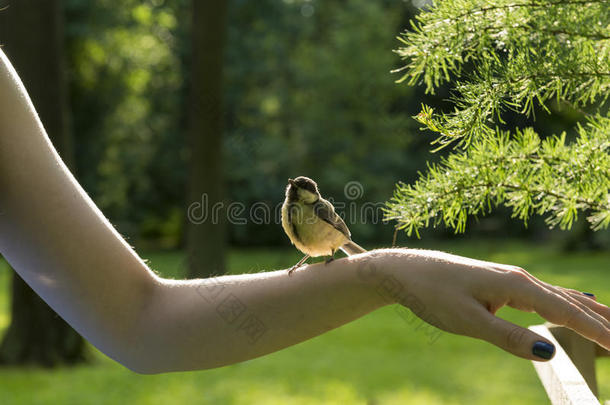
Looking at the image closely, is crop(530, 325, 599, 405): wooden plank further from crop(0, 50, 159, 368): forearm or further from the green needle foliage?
crop(0, 50, 159, 368): forearm

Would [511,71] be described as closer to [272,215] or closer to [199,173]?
[199,173]

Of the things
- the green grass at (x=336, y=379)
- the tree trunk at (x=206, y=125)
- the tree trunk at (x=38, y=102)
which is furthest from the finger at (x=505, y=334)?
the tree trunk at (x=206, y=125)

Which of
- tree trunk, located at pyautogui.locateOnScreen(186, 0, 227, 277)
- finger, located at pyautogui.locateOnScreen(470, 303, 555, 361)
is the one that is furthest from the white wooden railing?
tree trunk, located at pyautogui.locateOnScreen(186, 0, 227, 277)

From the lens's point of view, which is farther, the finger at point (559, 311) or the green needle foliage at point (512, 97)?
the green needle foliage at point (512, 97)

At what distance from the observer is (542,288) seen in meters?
1.01

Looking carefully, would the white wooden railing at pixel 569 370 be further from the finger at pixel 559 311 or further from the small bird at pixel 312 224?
the small bird at pixel 312 224

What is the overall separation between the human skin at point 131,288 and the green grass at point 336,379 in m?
4.05

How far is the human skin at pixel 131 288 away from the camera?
1204mm

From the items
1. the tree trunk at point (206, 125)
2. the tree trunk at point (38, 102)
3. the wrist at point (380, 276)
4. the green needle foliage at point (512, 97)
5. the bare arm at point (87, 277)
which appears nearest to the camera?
the wrist at point (380, 276)

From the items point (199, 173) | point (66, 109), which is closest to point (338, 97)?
point (199, 173)

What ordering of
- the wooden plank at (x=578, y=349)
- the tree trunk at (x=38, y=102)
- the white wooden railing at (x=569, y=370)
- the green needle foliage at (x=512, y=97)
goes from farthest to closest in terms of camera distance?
the tree trunk at (x=38, y=102)
the wooden plank at (x=578, y=349)
the green needle foliage at (x=512, y=97)
the white wooden railing at (x=569, y=370)

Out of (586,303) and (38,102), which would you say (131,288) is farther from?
(38,102)

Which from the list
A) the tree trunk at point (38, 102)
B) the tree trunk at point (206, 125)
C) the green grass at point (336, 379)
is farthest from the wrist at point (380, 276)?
the tree trunk at point (206, 125)

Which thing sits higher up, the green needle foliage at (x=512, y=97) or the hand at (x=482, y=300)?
the green needle foliage at (x=512, y=97)
